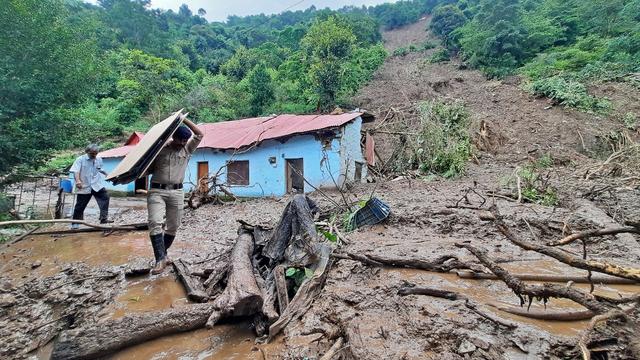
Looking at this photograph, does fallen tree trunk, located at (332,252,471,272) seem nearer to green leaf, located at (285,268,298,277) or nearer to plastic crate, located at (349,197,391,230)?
green leaf, located at (285,268,298,277)

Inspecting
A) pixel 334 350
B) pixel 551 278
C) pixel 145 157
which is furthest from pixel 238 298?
pixel 551 278

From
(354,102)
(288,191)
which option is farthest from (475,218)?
(354,102)

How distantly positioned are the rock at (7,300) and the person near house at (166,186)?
5.11ft

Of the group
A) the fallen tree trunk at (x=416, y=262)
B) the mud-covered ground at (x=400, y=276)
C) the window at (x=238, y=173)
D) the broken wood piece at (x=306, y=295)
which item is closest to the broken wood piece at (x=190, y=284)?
the mud-covered ground at (x=400, y=276)

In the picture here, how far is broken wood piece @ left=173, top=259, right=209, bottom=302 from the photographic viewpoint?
348 cm

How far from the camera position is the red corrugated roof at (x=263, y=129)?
13.7 meters

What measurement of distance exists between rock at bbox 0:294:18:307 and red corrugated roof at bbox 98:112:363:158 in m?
10.5

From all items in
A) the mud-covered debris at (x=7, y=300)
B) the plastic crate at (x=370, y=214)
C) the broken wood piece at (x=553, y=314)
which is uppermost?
the plastic crate at (x=370, y=214)

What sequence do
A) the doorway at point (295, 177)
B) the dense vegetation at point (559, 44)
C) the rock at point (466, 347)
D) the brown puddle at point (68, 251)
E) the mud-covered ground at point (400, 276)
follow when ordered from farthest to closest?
the dense vegetation at point (559, 44)
the doorway at point (295, 177)
the brown puddle at point (68, 251)
the mud-covered ground at point (400, 276)
the rock at point (466, 347)

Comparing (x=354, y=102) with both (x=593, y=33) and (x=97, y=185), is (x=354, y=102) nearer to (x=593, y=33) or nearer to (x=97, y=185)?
(x=593, y=33)

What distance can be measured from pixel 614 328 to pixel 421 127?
12.9 metres

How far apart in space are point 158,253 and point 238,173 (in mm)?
11553

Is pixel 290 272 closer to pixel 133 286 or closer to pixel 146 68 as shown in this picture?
pixel 133 286

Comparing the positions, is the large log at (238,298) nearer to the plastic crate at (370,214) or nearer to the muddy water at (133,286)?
the muddy water at (133,286)
